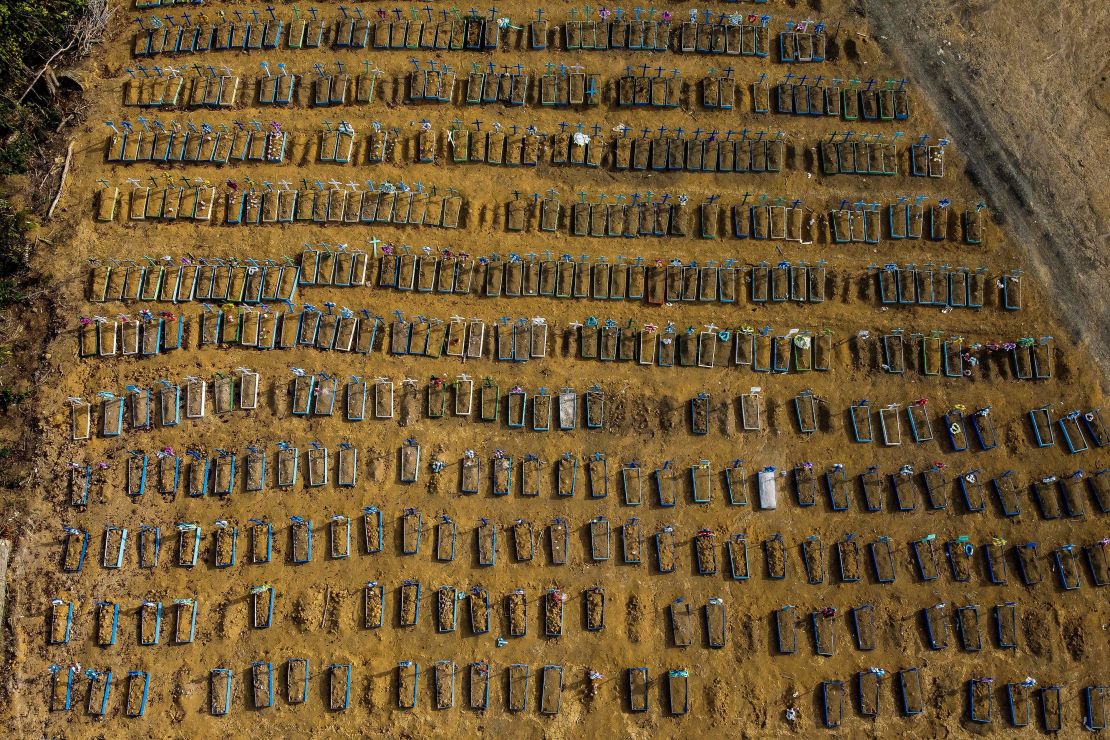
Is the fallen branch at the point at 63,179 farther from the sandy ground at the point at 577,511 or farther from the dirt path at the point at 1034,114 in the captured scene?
the dirt path at the point at 1034,114

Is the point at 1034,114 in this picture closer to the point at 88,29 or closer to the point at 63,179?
the point at 63,179

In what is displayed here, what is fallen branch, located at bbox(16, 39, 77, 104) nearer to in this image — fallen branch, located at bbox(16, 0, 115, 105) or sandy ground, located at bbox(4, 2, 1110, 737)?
fallen branch, located at bbox(16, 0, 115, 105)

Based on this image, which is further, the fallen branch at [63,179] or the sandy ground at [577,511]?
the fallen branch at [63,179]

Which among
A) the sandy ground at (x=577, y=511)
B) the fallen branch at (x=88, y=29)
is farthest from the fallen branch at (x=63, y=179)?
the fallen branch at (x=88, y=29)

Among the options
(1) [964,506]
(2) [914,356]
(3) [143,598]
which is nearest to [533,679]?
(3) [143,598]

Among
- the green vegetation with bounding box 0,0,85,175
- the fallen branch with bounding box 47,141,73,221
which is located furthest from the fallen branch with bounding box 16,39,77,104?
the fallen branch with bounding box 47,141,73,221

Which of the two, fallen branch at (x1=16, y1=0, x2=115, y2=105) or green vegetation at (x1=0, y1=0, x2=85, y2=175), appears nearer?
green vegetation at (x1=0, y1=0, x2=85, y2=175)

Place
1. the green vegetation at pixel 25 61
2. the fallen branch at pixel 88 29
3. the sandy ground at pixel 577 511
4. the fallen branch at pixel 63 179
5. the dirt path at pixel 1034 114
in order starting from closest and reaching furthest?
the sandy ground at pixel 577 511, the dirt path at pixel 1034 114, the green vegetation at pixel 25 61, the fallen branch at pixel 63 179, the fallen branch at pixel 88 29

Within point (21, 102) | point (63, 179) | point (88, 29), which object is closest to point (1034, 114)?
point (63, 179)
